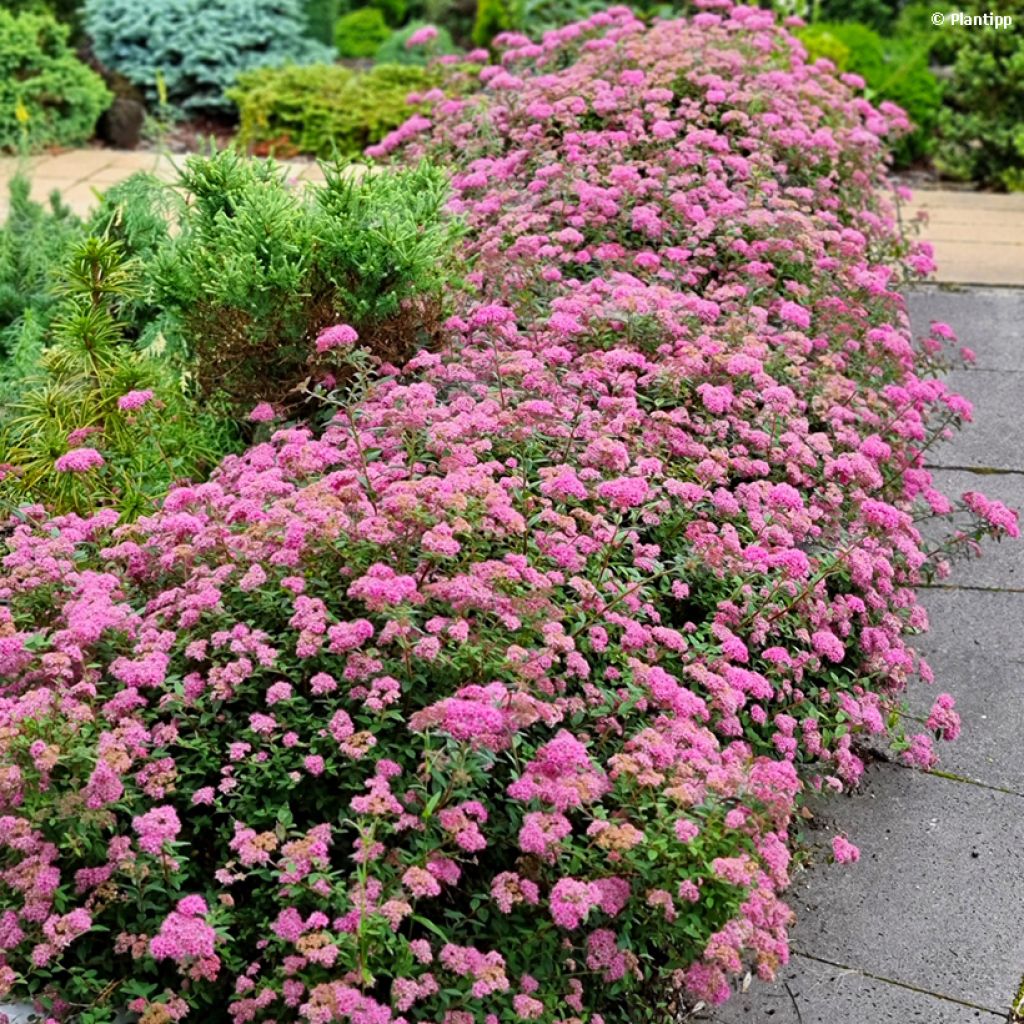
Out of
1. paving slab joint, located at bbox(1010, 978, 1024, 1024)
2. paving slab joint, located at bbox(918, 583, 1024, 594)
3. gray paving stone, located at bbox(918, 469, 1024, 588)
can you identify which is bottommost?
paving slab joint, located at bbox(1010, 978, 1024, 1024)

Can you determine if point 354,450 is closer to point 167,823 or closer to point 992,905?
point 167,823

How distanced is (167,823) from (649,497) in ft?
4.14

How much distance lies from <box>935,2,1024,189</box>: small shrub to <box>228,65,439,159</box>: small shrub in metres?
3.01

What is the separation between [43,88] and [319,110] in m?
1.67

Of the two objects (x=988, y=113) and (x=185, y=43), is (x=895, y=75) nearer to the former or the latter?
(x=988, y=113)

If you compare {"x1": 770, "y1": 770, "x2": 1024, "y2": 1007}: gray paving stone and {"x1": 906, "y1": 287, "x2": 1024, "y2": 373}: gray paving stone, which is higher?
{"x1": 906, "y1": 287, "x2": 1024, "y2": 373}: gray paving stone

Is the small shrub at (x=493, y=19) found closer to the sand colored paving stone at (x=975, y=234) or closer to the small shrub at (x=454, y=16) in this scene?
the small shrub at (x=454, y=16)

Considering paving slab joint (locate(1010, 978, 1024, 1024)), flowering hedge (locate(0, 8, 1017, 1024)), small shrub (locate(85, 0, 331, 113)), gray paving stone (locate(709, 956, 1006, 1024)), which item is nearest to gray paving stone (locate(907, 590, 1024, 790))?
flowering hedge (locate(0, 8, 1017, 1024))

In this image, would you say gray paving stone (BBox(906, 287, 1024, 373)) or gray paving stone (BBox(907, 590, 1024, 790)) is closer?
gray paving stone (BBox(907, 590, 1024, 790))

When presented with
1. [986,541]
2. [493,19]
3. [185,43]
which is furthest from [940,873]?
[493,19]

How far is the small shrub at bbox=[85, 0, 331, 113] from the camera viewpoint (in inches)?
322

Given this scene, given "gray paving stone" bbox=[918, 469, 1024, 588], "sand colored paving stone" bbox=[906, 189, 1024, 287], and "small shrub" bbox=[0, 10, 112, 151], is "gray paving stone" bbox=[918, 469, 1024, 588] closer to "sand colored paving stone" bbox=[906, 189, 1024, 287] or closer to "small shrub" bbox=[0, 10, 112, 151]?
"sand colored paving stone" bbox=[906, 189, 1024, 287]

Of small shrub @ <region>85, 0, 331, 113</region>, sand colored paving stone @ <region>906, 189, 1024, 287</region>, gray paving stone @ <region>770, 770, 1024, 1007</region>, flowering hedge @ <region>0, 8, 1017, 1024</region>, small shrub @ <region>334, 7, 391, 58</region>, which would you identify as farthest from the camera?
small shrub @ <region>334, 7, 391, 58</region>

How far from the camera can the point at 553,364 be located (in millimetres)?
3238
